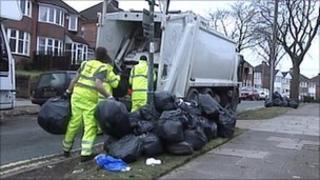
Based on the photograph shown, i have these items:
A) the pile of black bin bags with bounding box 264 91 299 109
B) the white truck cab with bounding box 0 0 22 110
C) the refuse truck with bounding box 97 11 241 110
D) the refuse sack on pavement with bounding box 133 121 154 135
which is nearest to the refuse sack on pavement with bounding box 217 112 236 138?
the refuse truck with bounding box 97 11 241 110

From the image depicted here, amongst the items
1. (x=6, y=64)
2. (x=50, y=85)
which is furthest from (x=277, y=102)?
(x=6, y=64)

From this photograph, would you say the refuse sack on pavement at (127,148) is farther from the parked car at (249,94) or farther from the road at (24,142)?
the parked car at (249,94)

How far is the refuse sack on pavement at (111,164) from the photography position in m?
7.12

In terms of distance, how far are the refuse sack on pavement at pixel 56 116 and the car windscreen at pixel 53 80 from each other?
10544mm

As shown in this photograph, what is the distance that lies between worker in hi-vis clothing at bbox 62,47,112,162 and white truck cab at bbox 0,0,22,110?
5.89m

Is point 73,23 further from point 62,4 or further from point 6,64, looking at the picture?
point 6,64

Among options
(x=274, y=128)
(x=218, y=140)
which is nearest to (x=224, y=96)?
(x=274, y=128)

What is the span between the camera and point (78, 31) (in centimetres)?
5253

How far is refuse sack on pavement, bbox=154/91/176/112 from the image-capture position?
955 cm

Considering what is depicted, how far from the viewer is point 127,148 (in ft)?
25.7

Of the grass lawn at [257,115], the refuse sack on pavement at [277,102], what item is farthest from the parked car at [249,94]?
the grass lawn at [257,115]

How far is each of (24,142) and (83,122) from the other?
9.85 ft

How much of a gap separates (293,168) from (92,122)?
309cm

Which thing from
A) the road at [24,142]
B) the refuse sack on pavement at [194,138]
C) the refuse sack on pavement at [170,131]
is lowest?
the road at [24,142]
